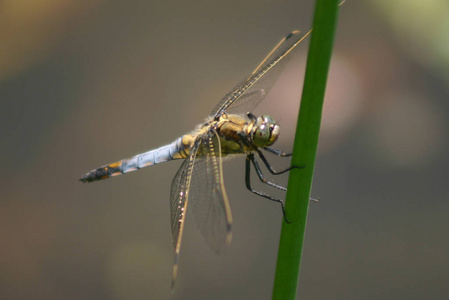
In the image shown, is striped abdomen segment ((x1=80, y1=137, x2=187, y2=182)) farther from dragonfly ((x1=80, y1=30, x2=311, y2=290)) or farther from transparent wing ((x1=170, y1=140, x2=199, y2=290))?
transparent wing ((x1=170, y1=140, x2=199, y2=290))

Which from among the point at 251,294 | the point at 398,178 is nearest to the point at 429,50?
the point at 398,178

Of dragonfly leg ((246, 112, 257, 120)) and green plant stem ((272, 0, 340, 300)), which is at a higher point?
dragonfly leg ((246, 112, 257, 120))

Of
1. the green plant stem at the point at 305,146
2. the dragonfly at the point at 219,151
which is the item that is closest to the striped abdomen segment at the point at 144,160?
the dragonfly at the point at 219,151

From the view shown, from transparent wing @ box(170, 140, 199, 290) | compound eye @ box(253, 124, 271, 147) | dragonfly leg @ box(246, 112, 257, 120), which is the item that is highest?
dragonfly leg @ box(246, 112, 257, 120)

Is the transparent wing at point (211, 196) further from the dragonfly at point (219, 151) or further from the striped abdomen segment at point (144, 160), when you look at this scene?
the striped abdomen segment at point (144, 160)

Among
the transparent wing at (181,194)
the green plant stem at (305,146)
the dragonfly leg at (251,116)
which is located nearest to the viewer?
Answer: the green plant stem at (305,146)

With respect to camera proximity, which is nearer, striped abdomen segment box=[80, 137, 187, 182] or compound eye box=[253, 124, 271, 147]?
compound eye box=[253, 124, 271, 147]

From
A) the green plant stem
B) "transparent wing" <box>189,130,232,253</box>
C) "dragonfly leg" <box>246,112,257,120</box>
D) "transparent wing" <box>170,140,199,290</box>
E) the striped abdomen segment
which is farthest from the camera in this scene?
the striped abdomen segment

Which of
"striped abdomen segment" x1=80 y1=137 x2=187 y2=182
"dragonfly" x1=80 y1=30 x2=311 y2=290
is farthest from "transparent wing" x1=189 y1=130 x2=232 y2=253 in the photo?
"striped abdomen segment" x1=80 y1=137 x2=187 y2=182
